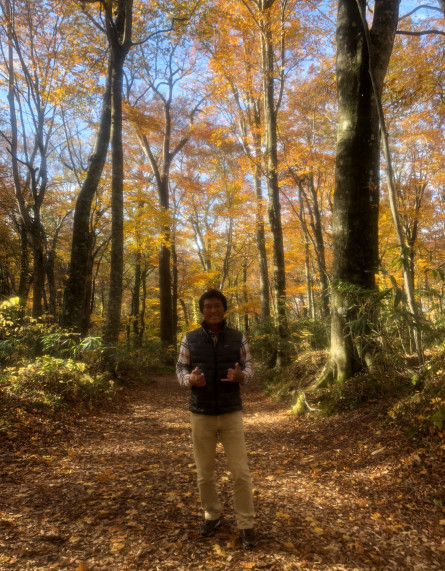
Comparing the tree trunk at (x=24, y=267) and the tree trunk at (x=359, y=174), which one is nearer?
the tree trunk at (x=359, y=174)

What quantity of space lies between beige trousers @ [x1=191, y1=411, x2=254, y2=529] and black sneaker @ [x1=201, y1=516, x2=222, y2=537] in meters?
0.03

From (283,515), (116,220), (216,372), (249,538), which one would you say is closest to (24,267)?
(116,220)

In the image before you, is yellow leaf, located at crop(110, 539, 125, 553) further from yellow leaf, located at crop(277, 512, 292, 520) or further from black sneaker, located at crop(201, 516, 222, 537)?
yellow leaf, located at crop(277, 512, 292, 520)

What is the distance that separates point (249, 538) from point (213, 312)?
5.56 feet

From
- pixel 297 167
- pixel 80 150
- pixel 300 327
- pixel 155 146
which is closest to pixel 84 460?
pixel 300 327

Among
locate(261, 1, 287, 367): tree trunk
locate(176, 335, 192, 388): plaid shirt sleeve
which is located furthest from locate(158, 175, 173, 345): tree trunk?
locate(176, 335, 192, 388): plaid shirt sleeve

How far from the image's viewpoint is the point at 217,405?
261cm

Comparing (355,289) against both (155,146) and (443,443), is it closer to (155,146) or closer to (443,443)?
(443,443)

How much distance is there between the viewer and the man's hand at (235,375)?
2.53 m

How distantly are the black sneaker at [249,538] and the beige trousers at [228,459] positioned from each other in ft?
0.11

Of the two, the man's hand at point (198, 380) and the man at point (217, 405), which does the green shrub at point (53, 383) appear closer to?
the man at point (217, 405)

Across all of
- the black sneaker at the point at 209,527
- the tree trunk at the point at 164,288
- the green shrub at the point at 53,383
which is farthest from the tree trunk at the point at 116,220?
the tree trunk at the point at 164,288

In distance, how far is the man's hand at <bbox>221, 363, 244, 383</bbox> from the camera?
2529 mm

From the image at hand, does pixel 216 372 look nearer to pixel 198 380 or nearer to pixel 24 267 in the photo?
pixel 198 380
